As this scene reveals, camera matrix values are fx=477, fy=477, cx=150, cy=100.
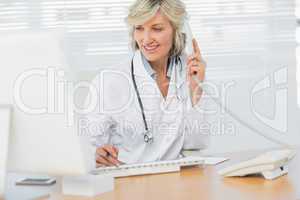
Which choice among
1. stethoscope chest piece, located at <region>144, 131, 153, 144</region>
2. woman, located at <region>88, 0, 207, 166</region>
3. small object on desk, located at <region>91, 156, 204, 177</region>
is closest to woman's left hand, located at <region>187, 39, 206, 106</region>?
woman, located at <region>88, 0, 207, 166</region>

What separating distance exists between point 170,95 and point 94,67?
662mm

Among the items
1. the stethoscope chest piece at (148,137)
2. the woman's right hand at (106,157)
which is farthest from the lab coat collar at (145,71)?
the woman's right hand at (106,157)

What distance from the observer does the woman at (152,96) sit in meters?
2.42

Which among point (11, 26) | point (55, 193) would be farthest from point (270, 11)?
point (55, 193)

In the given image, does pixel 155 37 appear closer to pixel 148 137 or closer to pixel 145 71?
pixel 145 71

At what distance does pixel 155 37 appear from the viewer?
99.4 inches

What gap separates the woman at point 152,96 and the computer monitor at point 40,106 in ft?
3.60

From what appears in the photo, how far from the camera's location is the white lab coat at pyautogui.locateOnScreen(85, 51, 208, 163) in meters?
2.41

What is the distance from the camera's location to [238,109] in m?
2.97

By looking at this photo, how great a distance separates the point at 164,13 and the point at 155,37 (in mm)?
134

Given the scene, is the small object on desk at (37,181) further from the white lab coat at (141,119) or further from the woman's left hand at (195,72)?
the woman's left hand at (195,72)

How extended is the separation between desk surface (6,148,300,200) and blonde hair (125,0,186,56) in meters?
1.05

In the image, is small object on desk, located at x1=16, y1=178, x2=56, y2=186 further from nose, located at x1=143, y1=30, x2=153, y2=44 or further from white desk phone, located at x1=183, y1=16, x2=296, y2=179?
nose, located at x1=143, y1=30, x2=153, y2=44

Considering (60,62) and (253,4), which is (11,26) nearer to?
(253,4)
